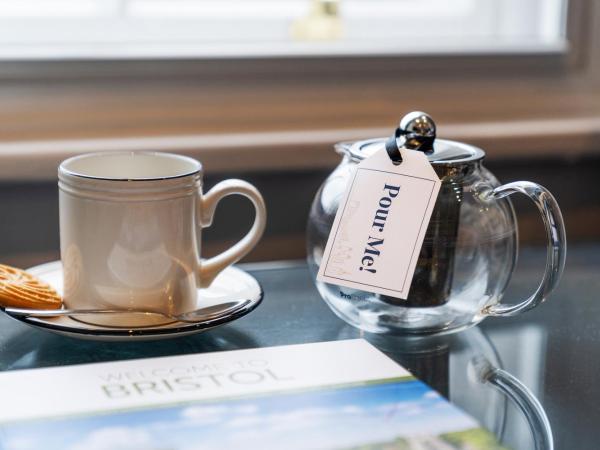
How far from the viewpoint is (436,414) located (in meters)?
0.56

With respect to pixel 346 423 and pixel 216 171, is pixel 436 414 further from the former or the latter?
pixel 216 171

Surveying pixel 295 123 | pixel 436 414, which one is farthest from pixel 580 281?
pixel 295 123

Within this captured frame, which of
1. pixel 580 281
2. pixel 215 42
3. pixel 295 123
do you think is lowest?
pixel 580 281

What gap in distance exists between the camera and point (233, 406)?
56 centimetres

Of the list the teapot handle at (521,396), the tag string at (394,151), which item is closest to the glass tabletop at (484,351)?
the teapot handle at (521,396)

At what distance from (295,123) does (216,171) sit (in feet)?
0.49

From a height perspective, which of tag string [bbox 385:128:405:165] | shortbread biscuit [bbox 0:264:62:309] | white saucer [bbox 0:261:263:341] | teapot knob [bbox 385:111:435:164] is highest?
teapot knob [bbox 385:111:435:164]

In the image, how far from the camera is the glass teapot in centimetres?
67

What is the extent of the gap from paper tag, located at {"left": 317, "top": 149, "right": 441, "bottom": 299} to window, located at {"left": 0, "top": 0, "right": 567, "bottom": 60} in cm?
55

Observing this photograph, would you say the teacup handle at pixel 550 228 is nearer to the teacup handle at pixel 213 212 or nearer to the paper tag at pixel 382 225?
the paper tag at pixel 382 225

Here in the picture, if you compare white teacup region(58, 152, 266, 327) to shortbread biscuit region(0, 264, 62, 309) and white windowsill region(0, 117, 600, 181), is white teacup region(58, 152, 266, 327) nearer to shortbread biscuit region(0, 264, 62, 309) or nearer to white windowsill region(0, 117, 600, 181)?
shortbread biscuit region(0, 264, 62, 309)

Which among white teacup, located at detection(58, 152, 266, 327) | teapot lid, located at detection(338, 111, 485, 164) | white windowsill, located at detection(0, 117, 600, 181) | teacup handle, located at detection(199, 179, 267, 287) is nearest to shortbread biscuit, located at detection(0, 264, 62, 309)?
white teacup, located at detection(58, 152, 266, 327)

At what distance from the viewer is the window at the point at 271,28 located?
3.97ft

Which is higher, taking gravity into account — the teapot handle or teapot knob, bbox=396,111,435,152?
teapot knob, bbox=396,111,435,152
